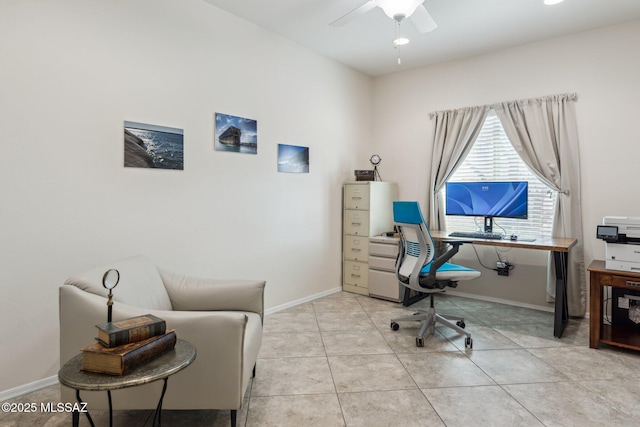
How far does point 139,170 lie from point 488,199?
3359 millimetres

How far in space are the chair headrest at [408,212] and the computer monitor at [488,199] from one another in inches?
Answer: 51.3

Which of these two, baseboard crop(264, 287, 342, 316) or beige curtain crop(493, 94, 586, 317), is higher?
beige curtain crop(493, 94, 586, 317)

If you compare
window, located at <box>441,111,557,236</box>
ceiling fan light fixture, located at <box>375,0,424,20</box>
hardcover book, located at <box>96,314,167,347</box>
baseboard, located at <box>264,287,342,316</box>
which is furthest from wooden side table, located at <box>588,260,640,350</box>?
hardcover book, located at <box>96,314,167,347</box>

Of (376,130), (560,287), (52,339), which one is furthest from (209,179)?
(560,287)

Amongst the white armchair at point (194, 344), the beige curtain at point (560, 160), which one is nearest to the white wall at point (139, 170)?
the white armchair at point (194, 344)

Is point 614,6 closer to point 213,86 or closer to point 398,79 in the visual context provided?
point 398,79

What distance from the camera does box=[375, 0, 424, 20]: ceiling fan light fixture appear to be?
2.43 meters

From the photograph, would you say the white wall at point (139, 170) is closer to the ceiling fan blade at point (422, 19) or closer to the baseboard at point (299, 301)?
the baseboard at point (299, 301)

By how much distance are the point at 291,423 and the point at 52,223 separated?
1.92 metres

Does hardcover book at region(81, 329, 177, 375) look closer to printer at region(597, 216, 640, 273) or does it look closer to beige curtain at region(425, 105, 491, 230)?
printer at region(597, 216, 640, 273)

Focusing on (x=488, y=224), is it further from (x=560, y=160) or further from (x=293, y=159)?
(x=293, y=159)

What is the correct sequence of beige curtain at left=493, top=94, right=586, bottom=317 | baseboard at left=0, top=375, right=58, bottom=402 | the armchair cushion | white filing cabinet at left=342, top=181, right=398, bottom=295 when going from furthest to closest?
1. white filing cabinet at left=342, top=181, right=398, bottom=295
2. beige curtain at left=493, top=94, right=586, bottom=317
3. baseboard at left=0, top=375, right=58, bottom=402
4. the armchair cushion

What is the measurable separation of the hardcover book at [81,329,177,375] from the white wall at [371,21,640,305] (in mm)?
3856

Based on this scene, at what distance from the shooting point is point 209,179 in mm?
3129
